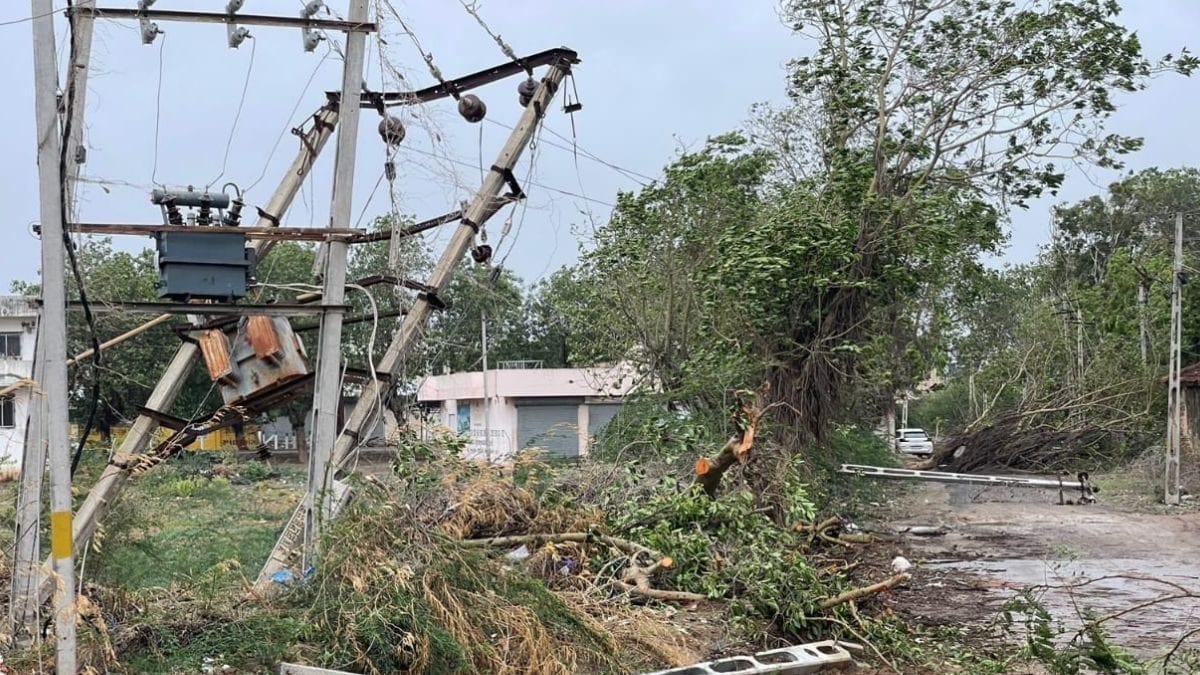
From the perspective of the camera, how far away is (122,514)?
6898 millimetres

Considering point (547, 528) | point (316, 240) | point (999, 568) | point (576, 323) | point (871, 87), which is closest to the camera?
point (316, 240)

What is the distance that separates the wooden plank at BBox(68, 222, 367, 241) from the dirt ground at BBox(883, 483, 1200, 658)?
495 cm

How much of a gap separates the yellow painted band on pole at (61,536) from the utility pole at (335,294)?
1.86 m

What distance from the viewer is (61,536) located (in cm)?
548

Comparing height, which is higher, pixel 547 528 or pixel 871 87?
pixel 871 87

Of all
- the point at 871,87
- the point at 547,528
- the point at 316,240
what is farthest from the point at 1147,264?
the point at 316,240

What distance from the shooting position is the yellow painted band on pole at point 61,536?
5.48 metres

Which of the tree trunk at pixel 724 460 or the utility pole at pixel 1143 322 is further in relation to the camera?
the utility pole at pixel 1143 322

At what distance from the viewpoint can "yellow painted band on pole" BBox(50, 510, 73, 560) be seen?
548cm

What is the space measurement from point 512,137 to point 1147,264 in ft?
98.4

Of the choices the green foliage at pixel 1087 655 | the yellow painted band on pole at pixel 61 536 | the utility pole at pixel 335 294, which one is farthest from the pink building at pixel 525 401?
the yellow painted band on pole at pixel 61 536

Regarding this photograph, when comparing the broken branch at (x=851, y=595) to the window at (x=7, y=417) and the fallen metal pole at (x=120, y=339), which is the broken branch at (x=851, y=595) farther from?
the window at (x=7, y=417)

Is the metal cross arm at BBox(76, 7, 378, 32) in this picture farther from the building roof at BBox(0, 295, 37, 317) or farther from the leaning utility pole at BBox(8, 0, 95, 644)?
the building roof at BBox(0, 295, 37, 317)

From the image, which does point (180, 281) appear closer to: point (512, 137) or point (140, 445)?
point (140, 445)
